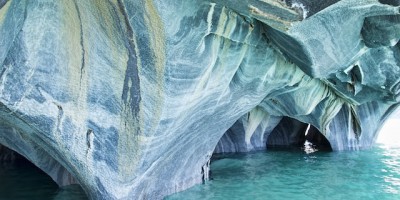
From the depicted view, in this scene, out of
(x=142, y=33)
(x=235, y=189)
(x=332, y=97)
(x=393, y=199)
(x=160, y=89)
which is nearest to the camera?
(x=142, y=33)

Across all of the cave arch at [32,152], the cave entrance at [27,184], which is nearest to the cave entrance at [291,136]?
the cave entrance at [27,184]

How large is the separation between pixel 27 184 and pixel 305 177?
19.2ft

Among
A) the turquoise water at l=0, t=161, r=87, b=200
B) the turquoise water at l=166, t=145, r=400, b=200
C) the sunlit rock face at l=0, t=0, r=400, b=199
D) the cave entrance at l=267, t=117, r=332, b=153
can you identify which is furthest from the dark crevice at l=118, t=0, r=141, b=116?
the cave entrance at l=267, t=117, r=332, b=153

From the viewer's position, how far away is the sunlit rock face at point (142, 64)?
440 centimetres

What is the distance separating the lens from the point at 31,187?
7.83 metres

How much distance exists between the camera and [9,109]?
15.0ft

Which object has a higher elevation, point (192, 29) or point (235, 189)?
point (192, 29)

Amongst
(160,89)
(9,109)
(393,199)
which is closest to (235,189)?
(393,199)

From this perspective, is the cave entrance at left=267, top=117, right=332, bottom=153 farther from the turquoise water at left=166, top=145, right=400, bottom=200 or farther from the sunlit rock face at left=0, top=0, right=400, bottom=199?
the sunlit rock face at left=0, top=0, right=400, bottom=199

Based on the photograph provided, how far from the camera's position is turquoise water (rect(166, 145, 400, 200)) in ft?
22.3

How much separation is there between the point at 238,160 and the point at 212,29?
7.04 metres

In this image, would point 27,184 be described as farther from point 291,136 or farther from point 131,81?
point 291,136

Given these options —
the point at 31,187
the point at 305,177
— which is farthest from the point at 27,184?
the point at 305,177

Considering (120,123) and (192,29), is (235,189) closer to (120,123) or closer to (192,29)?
(120,123)
